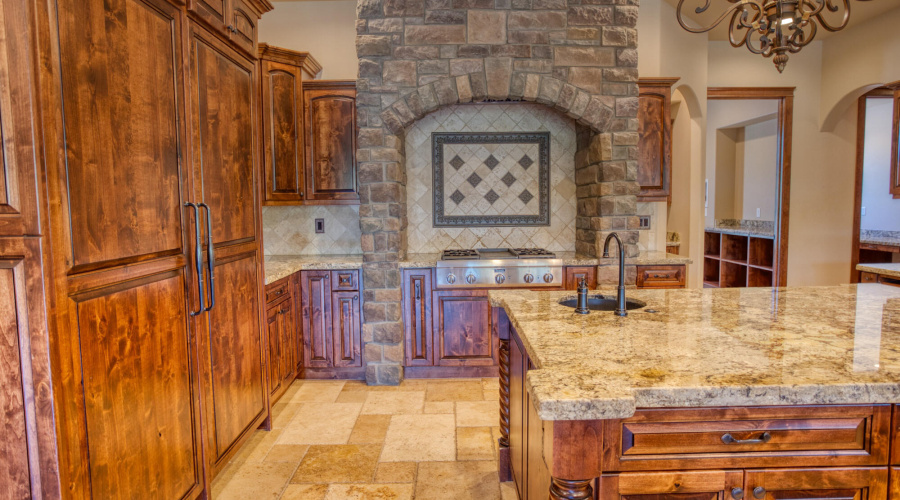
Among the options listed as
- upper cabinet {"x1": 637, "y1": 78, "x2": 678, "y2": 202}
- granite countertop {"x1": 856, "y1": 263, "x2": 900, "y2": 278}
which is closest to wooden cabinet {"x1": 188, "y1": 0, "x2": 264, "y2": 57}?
upper cabinet {"x1": 637, "y1": 78, "x2": 678, "y2": 202}

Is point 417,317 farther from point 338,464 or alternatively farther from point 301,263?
point 338,464

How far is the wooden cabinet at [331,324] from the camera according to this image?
366 cm

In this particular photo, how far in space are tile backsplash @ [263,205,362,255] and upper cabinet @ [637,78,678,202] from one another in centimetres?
247

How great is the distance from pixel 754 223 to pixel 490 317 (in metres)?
5.62

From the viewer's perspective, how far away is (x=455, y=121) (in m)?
4.23

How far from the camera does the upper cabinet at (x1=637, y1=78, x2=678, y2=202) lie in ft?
13.0

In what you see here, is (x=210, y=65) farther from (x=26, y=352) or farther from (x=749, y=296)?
(x=749, y=296)

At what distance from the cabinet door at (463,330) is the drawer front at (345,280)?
616 millimetres

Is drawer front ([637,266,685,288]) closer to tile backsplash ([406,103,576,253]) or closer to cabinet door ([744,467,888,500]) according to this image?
tile backsplash ([406,103,576,253])

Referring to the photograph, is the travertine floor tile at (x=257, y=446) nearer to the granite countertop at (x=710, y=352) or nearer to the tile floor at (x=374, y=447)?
the tile floor at (x=374, y=447)

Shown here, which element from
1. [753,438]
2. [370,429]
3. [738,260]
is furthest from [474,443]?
[738,260]

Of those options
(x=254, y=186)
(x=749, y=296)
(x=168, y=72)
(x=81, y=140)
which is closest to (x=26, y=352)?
(x=81, y=140)

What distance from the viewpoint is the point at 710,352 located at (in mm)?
1364

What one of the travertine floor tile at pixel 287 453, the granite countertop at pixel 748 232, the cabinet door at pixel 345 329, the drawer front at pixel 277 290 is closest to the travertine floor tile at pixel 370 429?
the travertine floor tile at pixel 287 453
